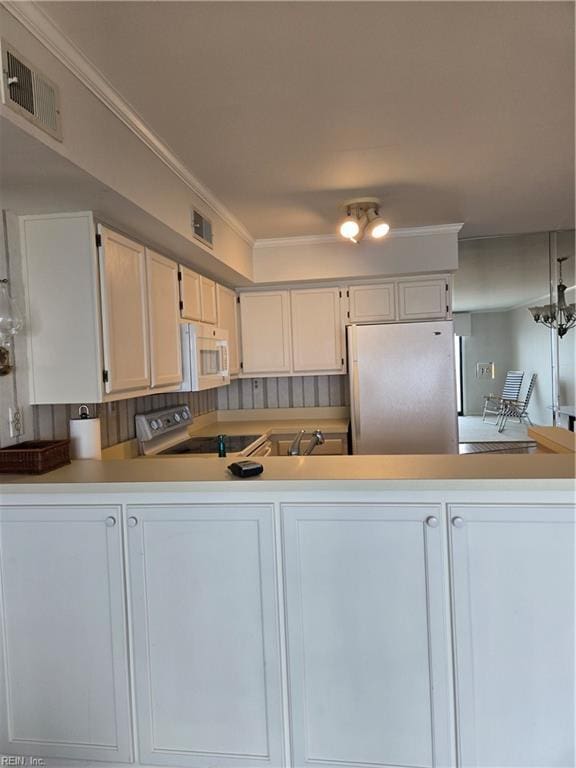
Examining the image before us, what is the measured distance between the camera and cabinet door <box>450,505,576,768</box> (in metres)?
1.37

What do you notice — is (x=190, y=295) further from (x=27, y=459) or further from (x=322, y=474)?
(x=322, y=474)

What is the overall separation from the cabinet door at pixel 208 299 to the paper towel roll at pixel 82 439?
48.1 inches

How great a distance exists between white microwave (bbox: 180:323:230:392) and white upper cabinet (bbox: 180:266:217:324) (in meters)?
0.07

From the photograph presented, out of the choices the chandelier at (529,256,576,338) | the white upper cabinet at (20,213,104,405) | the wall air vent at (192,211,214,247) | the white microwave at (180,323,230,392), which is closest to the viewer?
the white upper cabinet at (20,213,104,405)

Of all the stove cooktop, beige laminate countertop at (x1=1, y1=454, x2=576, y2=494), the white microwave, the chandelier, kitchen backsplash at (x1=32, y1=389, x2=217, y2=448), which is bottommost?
the stove cooktop

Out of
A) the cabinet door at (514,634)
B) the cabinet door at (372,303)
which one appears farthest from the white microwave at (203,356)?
the cabinet door at (514,634)

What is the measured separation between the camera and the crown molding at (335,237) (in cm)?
341

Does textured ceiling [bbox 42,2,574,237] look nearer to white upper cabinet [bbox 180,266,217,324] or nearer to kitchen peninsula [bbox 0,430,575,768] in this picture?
white upper cabinet [bbox 180,266,217,324]

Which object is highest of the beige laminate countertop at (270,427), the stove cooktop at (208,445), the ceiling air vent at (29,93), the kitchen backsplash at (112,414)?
the ceiling air vent at (29,93)

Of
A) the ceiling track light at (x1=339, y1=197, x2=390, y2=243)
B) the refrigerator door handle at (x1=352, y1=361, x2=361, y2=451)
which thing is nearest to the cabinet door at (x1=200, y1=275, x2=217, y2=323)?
the ceiling track light at (x1=339, y1=197, x2=390, y2=243)

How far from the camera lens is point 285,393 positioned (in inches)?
166

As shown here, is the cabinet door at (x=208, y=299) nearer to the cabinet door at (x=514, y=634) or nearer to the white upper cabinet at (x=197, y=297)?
the white upper cabinet at (x=197, y=297)

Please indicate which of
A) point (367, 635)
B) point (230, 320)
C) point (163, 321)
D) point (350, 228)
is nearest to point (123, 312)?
point (163, 321)

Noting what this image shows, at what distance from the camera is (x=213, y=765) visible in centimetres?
151
